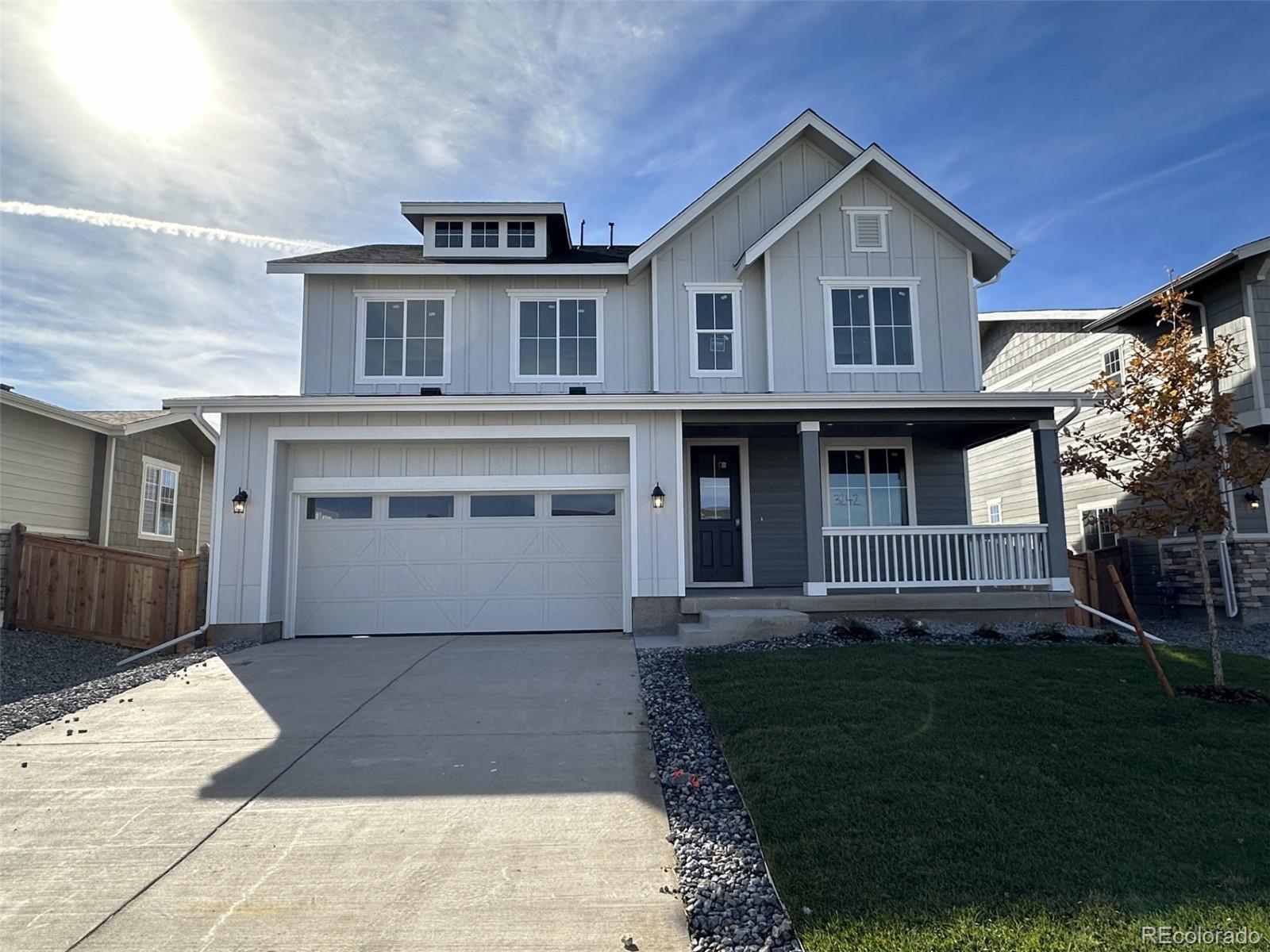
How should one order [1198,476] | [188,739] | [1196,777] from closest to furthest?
[1196,777], [188,739], [1198,476]

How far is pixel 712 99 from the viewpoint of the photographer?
10656mm

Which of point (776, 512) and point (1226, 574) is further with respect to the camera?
point (776, 512)

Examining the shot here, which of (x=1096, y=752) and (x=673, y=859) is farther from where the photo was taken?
(x=1096, y=752)

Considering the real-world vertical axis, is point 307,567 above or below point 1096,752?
above

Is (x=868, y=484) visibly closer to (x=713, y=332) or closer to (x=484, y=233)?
(x=713, y=332)

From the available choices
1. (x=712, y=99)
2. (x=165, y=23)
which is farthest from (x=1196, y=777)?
(x=165, y=23)

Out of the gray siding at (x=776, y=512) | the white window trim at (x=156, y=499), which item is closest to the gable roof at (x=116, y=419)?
the white window trim at (x=156, y=499)

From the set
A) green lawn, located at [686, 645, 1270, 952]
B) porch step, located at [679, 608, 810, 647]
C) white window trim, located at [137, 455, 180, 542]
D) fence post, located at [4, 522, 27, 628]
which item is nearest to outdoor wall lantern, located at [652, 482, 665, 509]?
porch step, located at [679, 608, 810, 647]

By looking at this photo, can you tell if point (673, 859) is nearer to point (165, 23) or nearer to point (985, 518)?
point (165, 23)

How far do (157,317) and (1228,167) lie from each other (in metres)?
20.3

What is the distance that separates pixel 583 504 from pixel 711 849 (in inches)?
283

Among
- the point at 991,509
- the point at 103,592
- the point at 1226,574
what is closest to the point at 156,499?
the point at 103,592

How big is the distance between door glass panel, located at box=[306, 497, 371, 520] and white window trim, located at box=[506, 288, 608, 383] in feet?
9.75

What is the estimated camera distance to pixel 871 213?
11977 millimetres
